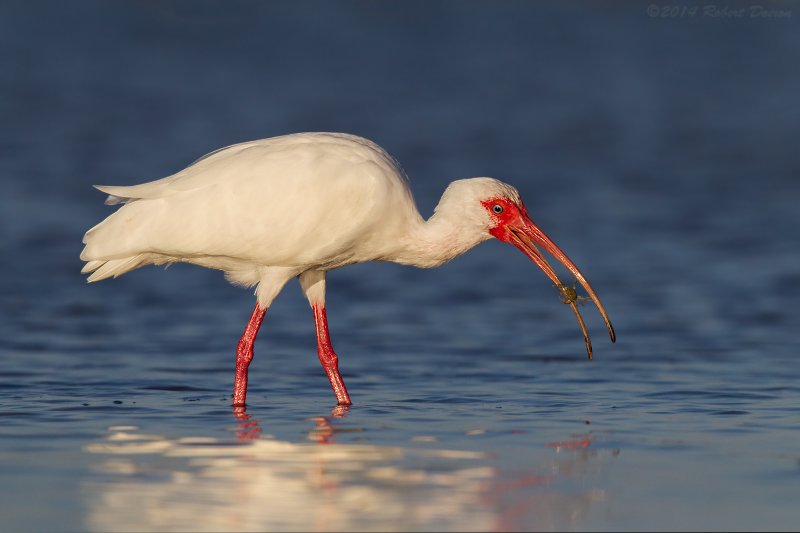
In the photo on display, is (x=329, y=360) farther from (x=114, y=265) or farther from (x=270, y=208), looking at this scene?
(x=114, y=265)

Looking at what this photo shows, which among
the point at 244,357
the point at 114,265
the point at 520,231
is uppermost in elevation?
the point at 520,231

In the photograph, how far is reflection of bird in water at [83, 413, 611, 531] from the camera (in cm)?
522

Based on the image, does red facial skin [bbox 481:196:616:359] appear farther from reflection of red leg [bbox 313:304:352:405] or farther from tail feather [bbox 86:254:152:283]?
tail feather [bbox 86:254:152:283]

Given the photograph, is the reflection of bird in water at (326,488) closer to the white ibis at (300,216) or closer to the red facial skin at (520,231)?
the white ibis at (300,216)

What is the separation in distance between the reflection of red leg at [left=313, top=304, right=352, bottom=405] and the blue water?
0.62 feet

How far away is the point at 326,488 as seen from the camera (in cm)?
576

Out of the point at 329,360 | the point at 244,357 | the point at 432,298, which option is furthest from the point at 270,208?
the point at 432,298

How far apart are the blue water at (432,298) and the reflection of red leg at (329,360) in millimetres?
187

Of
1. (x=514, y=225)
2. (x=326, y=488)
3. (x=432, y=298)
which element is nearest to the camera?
(x=326, y=488)

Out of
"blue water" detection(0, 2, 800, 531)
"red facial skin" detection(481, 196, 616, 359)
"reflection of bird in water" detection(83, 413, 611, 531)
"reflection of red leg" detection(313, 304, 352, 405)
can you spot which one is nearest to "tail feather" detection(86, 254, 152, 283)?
"blue water" detection(0, 2, 800, 531)

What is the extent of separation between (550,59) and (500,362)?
22675 millimetres

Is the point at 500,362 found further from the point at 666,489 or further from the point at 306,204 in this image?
the point at 666,489

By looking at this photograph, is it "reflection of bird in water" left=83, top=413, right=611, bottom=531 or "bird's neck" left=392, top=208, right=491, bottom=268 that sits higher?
"bird's neck" left=392, top=208, right=491, bottom=268

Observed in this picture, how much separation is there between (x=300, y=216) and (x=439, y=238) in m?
1.10
